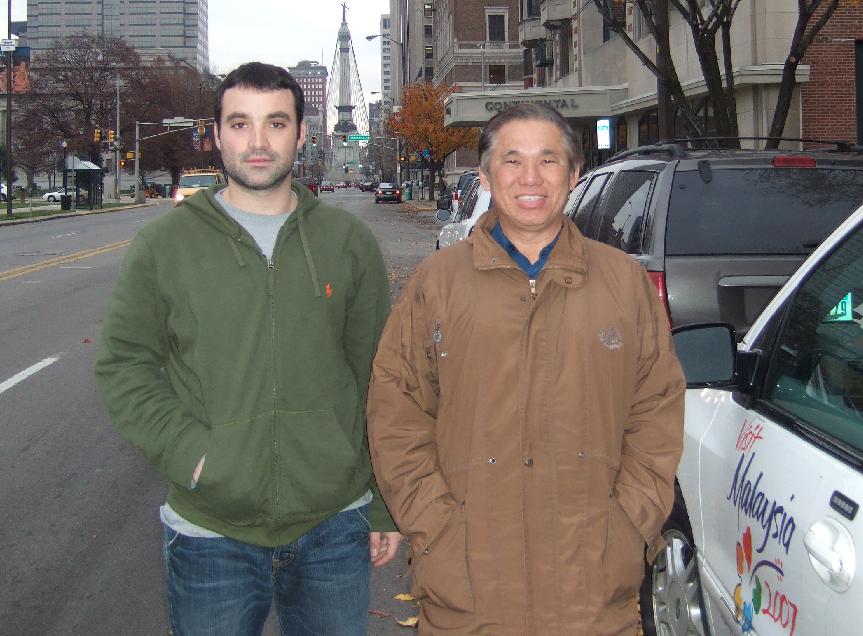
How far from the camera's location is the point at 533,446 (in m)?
2.38

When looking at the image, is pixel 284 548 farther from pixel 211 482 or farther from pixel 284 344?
pixel 284 344

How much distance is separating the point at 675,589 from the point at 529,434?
5.04ft

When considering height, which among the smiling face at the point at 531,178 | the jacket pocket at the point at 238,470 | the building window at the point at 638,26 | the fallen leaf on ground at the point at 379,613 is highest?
the building window at the point at 638,26

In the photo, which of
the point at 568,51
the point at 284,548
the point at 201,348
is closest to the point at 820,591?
the point at 284,548

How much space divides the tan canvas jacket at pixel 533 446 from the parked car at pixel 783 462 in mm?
308

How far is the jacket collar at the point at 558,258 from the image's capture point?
2430mm

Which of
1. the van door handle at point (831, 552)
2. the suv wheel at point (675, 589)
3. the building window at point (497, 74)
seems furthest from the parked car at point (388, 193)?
the van door handle at point (831, 552)

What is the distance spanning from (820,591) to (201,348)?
4.99 feet

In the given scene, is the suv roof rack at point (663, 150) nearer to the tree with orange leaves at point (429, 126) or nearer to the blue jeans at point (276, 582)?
the blue jeans at point (276, 582)

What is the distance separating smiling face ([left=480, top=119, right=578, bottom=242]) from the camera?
2598 millimetres

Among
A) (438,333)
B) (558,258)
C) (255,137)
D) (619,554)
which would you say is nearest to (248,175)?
(255,137)

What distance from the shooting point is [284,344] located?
2.58 meters

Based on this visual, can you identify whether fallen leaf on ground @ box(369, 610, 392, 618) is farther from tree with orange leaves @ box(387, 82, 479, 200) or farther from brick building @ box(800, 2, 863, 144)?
tree with orange leaves @ box(387, 82, 479, 200)

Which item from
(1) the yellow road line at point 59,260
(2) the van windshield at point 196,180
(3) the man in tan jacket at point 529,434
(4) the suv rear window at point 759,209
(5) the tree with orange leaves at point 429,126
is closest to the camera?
(3) the man in tan jacket at point 529,434
